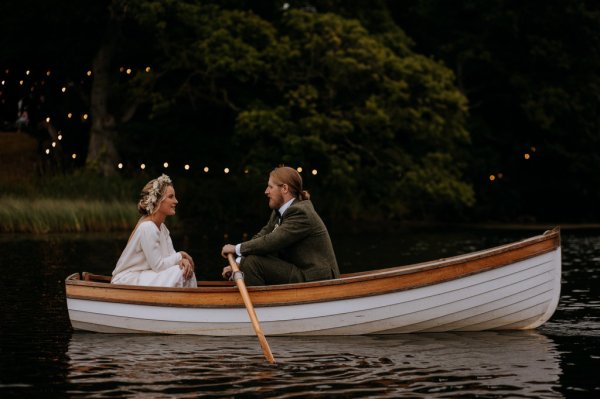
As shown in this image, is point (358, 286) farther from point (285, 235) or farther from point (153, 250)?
point (153, 250)

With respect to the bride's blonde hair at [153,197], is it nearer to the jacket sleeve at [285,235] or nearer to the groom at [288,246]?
the groom at [288,246]

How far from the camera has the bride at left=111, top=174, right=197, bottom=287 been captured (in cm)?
1207

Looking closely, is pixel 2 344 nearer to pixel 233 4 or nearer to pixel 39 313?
pixel 39 313

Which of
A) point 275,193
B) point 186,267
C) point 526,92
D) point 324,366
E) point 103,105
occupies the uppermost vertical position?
point 526,92

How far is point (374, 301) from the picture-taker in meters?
11.7

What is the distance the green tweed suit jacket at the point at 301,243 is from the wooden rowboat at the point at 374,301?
1.12ft

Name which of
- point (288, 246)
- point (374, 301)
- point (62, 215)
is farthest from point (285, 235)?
point (62, 215)

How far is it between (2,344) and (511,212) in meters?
33.3

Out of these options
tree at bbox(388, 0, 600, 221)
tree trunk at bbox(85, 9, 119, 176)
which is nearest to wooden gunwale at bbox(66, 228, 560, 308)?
tree trunk at bbox(85, 9, 119, 176)

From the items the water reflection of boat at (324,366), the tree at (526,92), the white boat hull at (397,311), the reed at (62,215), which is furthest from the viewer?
the tree at (526,92)

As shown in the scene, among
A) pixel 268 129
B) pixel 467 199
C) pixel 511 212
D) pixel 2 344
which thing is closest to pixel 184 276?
pixel 2 344

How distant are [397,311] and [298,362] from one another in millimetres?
1695

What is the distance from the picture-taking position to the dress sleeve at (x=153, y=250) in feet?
39.5

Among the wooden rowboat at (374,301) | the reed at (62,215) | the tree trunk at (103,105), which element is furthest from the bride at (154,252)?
the tree trunk at (103,105)
